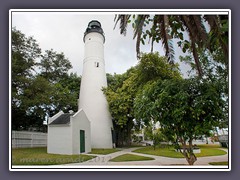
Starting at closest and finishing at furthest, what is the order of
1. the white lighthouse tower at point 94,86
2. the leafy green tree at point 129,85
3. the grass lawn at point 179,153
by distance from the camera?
the grass lawn at point 179,153 < the leafy green tree at point 129,85 < the white lighthouse tower at point 94,86

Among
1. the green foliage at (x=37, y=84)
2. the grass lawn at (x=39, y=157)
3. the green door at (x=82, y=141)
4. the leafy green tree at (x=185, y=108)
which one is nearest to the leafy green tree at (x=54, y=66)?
the green foliage at (x=37, y=84)

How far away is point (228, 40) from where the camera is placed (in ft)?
10.2

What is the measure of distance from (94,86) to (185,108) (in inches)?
74.9

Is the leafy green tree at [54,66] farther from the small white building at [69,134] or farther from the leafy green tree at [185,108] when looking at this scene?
the leafy green tree at [185,108]

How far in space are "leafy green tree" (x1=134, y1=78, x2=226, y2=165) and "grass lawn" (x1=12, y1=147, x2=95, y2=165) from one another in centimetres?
122

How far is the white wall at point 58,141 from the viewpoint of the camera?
347 cm

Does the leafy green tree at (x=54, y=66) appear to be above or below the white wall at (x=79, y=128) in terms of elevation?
above

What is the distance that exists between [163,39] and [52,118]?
2029 millimetres

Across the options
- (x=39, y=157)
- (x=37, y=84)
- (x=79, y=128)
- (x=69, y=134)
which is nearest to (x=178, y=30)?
(x=79, y=128)

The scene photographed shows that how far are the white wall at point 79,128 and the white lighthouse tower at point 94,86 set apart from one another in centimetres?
7

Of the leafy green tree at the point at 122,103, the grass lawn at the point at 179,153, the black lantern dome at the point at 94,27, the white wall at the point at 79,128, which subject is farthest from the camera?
the leafy green tree at the point at 122,103

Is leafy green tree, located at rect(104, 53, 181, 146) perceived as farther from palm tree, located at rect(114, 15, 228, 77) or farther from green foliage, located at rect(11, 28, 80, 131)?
green foliage, located at rect(11, 28, 80, 131)
